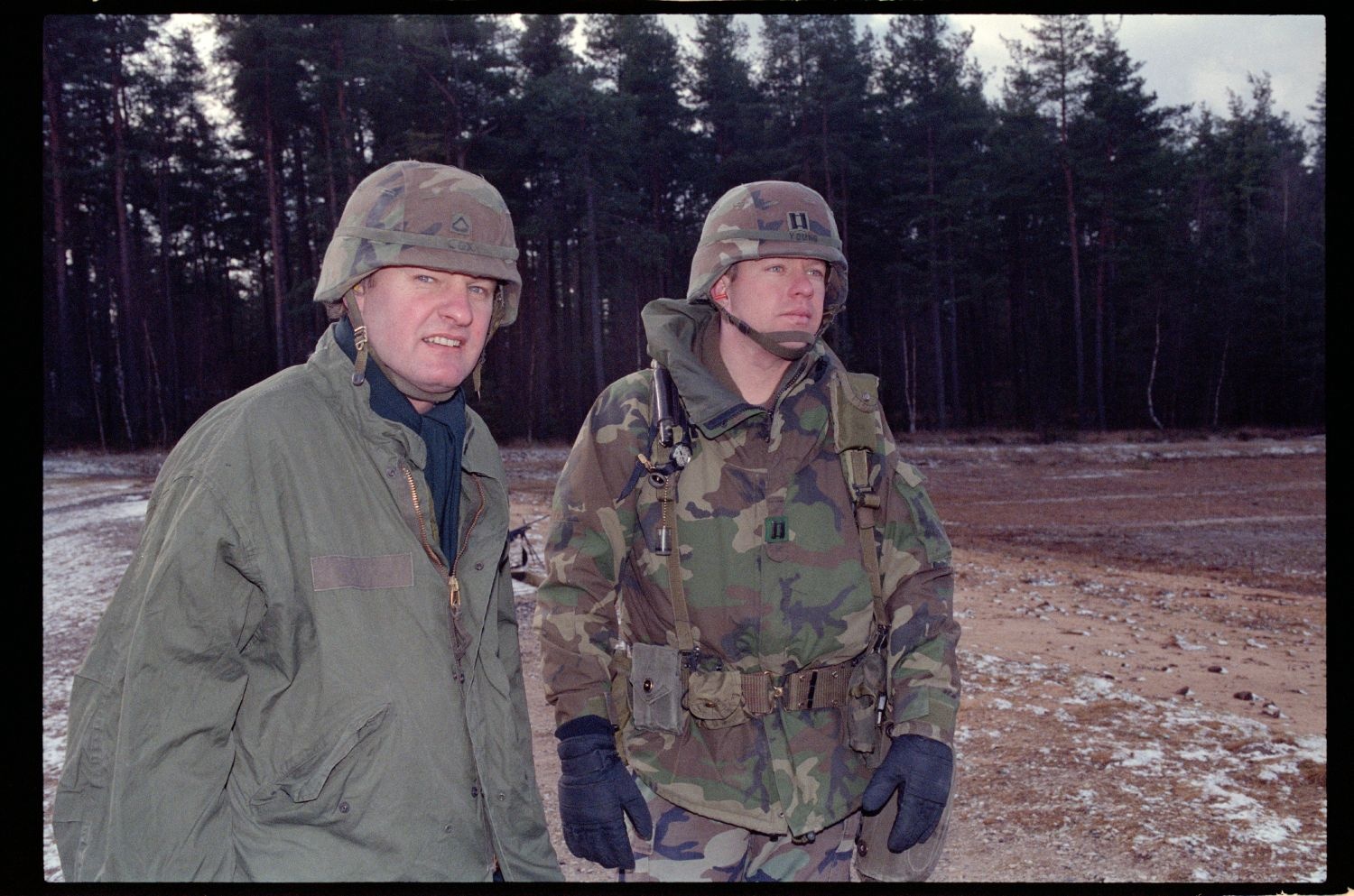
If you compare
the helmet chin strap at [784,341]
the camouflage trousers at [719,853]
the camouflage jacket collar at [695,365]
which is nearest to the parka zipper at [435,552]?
the camouflage jacket collar at [695,365]

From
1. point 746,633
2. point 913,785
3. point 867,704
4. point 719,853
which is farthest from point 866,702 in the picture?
point 719,853

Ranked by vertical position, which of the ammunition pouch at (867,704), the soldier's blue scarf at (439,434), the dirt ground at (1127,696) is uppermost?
the soldier's blue scarf at (439,434)

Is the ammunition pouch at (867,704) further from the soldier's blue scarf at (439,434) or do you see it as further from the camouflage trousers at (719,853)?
the soldier's blue scarf at (439,434)

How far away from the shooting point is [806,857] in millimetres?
2764

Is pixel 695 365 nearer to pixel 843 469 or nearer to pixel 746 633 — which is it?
pixel 843 469

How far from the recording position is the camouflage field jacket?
273 cm

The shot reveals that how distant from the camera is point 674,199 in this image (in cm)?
2519

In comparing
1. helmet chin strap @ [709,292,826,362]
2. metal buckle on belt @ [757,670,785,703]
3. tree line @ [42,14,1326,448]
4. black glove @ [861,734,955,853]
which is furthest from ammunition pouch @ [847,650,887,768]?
tree line @ [42,14,1326,448]

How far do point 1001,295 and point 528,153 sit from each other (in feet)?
58.0

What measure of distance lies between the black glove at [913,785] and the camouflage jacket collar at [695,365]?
105 centimetres

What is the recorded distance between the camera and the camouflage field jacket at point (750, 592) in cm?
273

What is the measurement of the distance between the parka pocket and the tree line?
18.5 metres

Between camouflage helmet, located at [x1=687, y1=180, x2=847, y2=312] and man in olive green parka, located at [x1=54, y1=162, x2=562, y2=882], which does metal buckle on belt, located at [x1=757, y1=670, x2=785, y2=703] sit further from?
camouflage helmet, located at [x1=687, y1=180, x2=847, y2=312]

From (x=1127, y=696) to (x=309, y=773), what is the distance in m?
5.78
